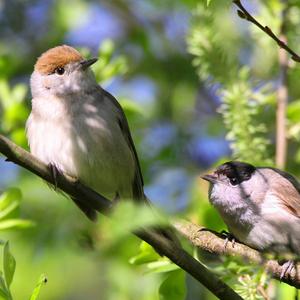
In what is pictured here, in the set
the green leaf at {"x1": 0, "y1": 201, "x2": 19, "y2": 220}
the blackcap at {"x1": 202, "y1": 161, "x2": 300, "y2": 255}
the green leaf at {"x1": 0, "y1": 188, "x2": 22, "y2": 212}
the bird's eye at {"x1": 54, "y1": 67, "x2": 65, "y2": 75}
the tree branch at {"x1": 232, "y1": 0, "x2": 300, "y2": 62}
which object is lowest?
the blackcap at {"x1": 202, "y1": 161, "x2": 300, "y2": 255}

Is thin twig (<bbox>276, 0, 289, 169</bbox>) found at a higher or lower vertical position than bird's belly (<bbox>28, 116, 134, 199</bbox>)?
higher

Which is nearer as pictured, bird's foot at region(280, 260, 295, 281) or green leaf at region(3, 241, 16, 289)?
green leaf at region(3, 241, 16, 289)

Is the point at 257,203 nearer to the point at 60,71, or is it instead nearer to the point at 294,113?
the point at 294,113

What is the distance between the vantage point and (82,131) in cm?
382

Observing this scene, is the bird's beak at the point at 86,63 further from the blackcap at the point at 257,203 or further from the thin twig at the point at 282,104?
the thin twig at the point at 282,104

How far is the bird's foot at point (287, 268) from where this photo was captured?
2.66 meters

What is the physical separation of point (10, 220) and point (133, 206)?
128cm

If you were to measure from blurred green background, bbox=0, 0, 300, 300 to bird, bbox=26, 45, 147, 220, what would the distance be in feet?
0.40

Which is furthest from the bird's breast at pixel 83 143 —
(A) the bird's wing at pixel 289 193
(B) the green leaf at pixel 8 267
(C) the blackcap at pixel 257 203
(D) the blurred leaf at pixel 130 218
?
(D) the blurred leaf at pixel 130 218

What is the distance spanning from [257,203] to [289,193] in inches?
6.8

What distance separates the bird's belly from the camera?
3797 mm

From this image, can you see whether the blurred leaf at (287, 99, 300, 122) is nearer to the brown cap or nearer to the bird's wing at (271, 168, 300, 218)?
the bird's wing at (271, 168, 300, 218)

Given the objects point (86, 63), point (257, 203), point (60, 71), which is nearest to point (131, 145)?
point (86, 63)

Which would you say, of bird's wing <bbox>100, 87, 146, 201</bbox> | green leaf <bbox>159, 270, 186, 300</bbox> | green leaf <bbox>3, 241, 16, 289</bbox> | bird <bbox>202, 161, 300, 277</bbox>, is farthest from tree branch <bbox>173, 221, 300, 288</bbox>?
bird's wing <bbox>100, 87, 146, 201</bbox>
